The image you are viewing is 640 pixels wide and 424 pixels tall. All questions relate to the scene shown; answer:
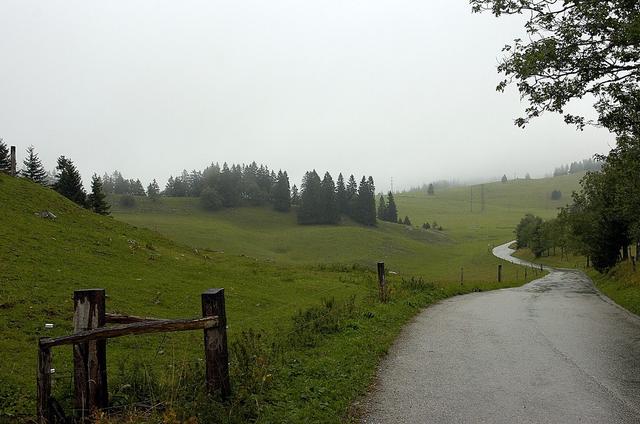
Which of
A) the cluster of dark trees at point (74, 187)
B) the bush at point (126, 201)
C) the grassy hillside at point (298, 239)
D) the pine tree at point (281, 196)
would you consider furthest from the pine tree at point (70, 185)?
the pine tree at point (281, 196)

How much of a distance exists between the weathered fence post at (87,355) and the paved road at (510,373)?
4007mm

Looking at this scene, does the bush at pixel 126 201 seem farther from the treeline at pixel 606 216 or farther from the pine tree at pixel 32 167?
the treeline at pixel 606 216

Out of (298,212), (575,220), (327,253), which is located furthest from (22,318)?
(298,212)

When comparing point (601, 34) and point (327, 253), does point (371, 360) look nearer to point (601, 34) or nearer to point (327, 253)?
point (601, 34)

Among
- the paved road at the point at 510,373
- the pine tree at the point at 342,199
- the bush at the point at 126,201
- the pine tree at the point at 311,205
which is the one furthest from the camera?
the pine tree at the point at 342,199

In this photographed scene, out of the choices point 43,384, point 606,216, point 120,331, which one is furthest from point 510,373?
point 606,216

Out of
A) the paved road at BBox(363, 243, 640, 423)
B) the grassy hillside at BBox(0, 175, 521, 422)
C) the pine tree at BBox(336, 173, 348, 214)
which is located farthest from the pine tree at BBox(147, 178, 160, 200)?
the paved road at BBox(363, 243, 640, 423)

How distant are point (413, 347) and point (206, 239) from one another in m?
92.7

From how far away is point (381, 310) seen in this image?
16.6 m

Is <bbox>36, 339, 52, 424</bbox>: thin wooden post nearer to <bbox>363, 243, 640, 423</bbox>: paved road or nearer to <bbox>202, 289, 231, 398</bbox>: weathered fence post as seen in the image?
<bbox>202, 289, 231, 398</bbox>: weathered fence post

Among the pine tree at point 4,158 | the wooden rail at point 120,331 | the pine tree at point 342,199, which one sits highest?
the pine tree at point 4,158

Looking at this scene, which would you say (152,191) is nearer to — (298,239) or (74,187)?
(298,239)

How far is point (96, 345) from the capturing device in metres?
6.21

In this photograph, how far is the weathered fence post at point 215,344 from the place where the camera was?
6508 millimetres
